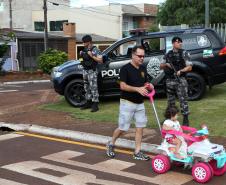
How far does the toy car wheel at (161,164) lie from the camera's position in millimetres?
6242

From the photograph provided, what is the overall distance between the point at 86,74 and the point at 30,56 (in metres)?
27.8

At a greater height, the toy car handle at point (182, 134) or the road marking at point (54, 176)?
the toy car handle at point (182, 134)

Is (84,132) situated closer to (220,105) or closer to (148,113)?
(148,113)

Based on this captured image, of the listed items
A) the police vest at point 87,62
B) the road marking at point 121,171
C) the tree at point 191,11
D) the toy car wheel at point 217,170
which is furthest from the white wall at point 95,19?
the toy car wheel at point 217,170

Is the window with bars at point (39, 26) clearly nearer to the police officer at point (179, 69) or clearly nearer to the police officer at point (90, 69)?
the police officer at point (90, 69)

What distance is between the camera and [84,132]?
887 centimetres

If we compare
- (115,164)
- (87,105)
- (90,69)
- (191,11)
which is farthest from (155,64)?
(191,11)

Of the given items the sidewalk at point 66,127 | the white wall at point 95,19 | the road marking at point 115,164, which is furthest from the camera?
the white wall at point 95,19

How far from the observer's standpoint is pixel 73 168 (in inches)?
263

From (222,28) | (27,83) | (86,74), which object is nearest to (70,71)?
(86,74)

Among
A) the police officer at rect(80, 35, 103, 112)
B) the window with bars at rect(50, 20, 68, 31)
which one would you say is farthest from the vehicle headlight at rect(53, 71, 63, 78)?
the window with bars at rect(50, 20, 68, 31)

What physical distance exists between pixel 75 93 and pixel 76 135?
3201mm

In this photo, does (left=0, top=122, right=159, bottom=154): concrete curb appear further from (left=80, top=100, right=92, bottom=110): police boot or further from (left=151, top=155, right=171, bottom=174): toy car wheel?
(left=80, top=100, right=92, bottom=110): police boot

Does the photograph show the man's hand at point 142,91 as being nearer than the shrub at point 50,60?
Yes
